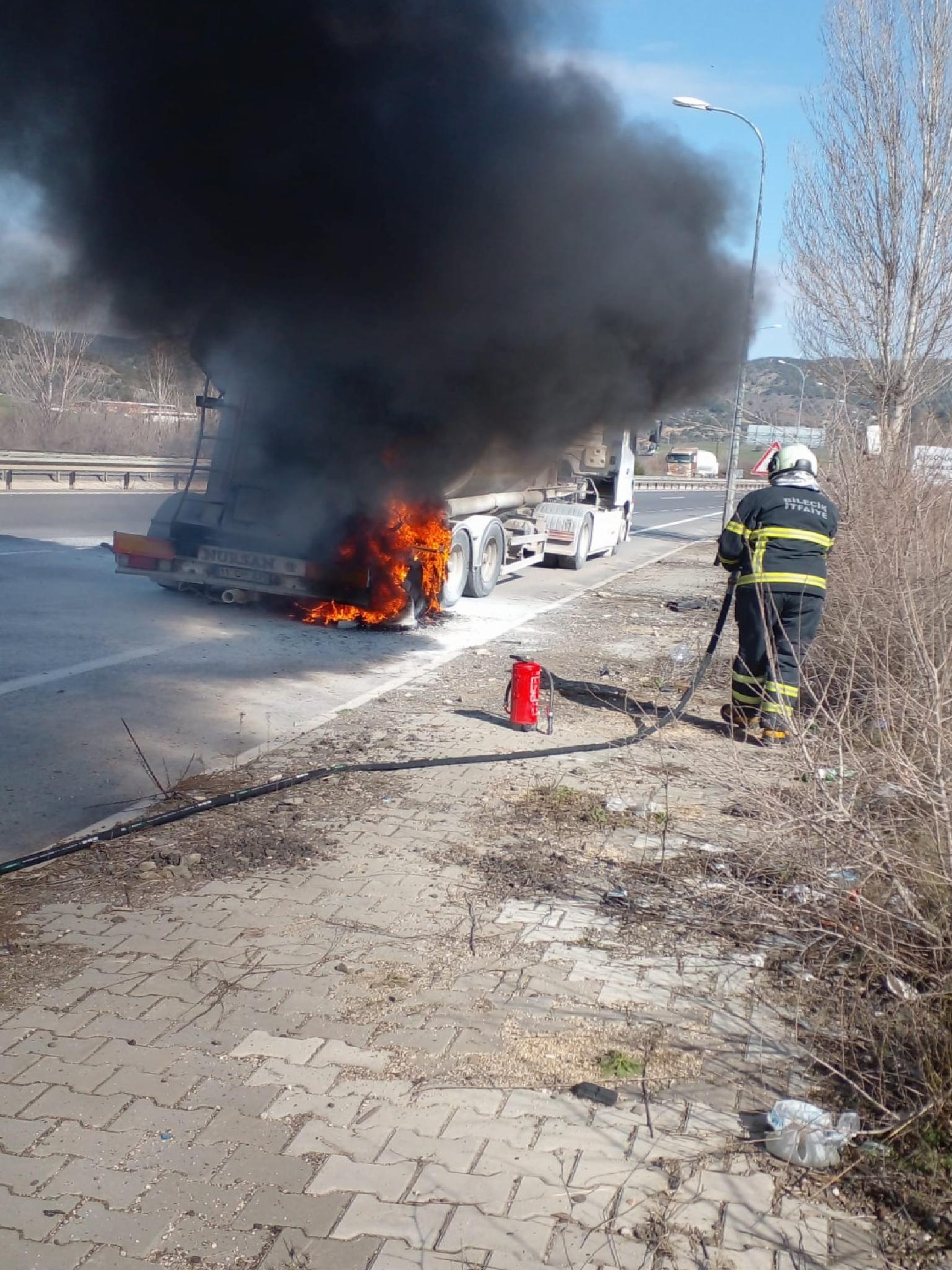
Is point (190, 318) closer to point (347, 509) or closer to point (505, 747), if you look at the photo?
point (347, 509)

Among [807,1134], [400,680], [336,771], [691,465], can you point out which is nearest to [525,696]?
[336,771]

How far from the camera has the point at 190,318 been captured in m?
9.38

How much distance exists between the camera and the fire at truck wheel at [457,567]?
1217cm

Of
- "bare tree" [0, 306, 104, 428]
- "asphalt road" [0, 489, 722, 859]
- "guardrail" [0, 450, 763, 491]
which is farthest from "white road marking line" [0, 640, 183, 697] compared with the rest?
"bare tree" [0, 306, 104, 428]

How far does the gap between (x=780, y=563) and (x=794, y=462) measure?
0.67m

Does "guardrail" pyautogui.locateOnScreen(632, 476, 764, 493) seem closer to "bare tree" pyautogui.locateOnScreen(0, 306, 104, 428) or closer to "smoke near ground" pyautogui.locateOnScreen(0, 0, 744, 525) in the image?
"bare tree" pyautogui.locateOnScreen(0, 306, 104, 428)

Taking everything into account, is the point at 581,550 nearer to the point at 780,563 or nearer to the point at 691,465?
the point at 780,563

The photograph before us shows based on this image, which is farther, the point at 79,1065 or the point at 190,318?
the point at 190,318

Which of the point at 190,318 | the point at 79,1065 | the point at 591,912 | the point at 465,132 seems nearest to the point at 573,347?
the point at 465,132

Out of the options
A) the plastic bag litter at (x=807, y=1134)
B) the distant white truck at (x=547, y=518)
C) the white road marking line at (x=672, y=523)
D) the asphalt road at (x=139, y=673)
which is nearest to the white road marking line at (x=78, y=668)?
the asphalt road at (x=139, y=673)

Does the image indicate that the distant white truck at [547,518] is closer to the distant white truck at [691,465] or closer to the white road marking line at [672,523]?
the white road marking line at [672,523]

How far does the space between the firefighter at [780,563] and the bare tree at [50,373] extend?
2366cm

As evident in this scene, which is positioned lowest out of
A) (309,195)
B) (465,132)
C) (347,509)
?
(347,509)

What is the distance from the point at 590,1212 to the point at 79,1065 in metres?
1.46
